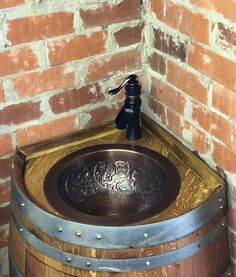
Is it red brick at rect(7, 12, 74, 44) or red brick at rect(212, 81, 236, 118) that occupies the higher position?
red brick at rect(7, 12, 74, 44)

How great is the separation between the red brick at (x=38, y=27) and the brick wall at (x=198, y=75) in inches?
8.8

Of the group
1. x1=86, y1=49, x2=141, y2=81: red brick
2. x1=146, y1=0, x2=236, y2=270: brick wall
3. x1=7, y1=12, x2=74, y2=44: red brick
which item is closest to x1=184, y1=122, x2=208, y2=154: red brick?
x1=146, y1=0, x2=236, y2=270: brick wall

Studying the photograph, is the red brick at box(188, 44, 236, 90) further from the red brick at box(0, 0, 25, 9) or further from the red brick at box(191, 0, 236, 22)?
the red brick at box(0, 0, 25, 9)

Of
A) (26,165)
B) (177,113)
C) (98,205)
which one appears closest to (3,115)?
(26,165)

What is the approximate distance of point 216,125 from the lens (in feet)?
4.15

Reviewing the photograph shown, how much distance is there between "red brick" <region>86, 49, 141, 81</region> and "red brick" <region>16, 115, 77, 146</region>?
0.41 ft

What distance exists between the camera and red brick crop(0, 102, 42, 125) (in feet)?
4.43

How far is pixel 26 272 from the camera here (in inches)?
47.4

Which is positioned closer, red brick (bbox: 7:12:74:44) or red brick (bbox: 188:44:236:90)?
red brick (bbox: 188:44:236:90)

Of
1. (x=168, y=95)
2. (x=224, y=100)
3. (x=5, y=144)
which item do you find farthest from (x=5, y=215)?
(x=224, y=100)

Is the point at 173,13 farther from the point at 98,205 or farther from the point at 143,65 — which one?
the point at 98,205

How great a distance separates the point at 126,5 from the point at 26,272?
2.22 feet

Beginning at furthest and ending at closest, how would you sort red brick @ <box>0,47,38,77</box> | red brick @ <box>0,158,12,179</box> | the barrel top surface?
red brick @ <box>0,158,12,179</box>
red brick @ <box>0,47,38,77</box>
the barrel top surface

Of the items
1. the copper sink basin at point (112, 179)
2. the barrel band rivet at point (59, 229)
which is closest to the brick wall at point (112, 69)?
the copper sink basin at point (112, 179)
